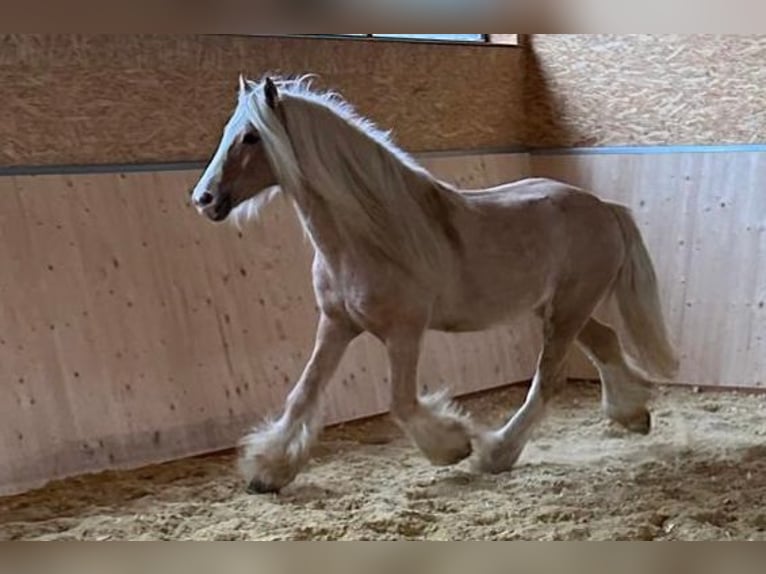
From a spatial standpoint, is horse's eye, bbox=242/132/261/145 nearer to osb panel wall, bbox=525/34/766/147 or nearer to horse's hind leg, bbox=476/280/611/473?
horse's hind leg, bbox=476/280/611/473

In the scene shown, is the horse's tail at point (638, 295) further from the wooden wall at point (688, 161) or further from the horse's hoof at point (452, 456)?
the wooden wall at point (688, 161)

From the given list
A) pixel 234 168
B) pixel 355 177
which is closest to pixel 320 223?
pixel 355 177

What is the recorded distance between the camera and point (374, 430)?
4.10m

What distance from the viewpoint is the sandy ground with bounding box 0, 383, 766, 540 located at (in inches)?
110

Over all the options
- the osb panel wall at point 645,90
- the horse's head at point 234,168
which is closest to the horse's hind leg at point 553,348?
the horse's head at point 234,168

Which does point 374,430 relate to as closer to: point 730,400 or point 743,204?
point 730,400

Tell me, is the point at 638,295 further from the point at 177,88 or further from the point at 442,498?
the point at 177,88

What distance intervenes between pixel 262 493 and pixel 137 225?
110 centimetres

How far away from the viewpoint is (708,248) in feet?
15.6

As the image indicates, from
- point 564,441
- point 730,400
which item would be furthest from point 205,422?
point 730,400

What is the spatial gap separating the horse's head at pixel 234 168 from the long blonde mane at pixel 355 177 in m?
0.05

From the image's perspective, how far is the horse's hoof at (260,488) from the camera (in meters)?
3.13

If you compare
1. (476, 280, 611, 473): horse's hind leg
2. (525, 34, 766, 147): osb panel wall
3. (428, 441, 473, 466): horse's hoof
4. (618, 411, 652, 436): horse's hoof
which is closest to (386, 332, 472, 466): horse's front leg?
(428, 441, 473, 466): horse's hoof

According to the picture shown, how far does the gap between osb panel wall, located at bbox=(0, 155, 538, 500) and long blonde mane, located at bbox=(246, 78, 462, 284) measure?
0.90 metres
